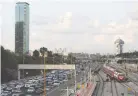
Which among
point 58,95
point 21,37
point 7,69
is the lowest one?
point 58,95

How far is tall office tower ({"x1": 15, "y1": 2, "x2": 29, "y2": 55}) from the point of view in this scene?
808 inches

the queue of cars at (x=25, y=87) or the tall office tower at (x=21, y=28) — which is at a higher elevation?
the tall office tower at (x=21, y=28)

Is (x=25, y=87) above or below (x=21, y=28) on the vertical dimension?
below

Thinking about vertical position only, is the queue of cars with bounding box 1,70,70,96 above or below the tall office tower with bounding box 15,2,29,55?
below

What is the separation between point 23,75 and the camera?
1475 inches

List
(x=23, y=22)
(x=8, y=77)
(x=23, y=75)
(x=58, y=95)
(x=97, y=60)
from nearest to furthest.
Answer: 1. (x=58, y=95)
2. (x=23, y=22)
3. (x=8, y=77)
4. (x=23, y=75)
5. (x=97, y=60)

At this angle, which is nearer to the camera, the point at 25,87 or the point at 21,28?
the point at 21,28

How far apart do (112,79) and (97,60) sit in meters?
58.5

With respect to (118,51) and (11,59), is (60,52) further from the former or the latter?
(118,51)

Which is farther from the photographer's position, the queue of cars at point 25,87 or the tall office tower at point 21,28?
the queue of cars at point 25,87

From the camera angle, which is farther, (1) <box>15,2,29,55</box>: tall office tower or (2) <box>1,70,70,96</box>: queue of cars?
(2) <box>1,70,70,96</box>: queue of cars

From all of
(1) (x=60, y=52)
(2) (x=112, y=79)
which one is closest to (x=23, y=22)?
(2) (x=112, y=79)

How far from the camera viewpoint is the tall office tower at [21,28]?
20516 millimetres

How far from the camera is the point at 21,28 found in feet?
90.4
